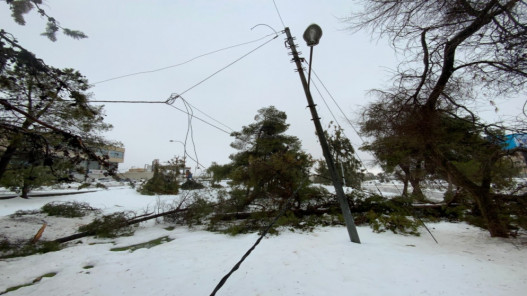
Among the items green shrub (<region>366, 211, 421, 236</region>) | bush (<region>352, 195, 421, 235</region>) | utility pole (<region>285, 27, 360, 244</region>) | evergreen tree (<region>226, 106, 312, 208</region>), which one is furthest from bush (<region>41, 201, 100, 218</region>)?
green shrub (<region>366, 211, 421, 236</region>)

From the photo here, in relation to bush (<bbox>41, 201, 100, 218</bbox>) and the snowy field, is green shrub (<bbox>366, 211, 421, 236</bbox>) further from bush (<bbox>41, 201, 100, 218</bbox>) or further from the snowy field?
bush (<bbox>41, 201, 100, 218</bbox>)

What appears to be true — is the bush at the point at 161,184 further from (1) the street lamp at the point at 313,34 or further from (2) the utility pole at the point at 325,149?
(1) the street lamp at the point at 313,34

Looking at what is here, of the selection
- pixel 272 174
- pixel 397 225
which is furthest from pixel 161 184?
pixel 397 225

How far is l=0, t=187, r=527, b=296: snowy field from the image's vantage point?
3.51 m

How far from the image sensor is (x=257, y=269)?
432 centimetres

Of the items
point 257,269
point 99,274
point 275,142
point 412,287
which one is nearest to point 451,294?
point 412,287

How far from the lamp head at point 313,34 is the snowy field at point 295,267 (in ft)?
17.3

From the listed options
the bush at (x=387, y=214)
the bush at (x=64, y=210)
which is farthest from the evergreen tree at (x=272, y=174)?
the bush at (x=64, y=210)

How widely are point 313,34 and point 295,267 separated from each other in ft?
18.1

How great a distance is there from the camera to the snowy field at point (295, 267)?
3.51 meters

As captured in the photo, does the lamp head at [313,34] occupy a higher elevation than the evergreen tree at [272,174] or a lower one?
higher

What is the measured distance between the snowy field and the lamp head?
208 inches

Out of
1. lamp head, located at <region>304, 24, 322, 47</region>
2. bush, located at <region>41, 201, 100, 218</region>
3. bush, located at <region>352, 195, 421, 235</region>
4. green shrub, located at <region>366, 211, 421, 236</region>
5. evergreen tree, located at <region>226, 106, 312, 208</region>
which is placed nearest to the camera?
lamp head, located at <region>304, 24, 322, 47</region>

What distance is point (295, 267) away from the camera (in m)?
4.38
